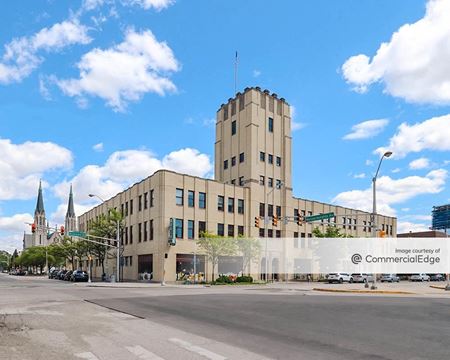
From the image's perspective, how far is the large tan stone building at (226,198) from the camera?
54.6m

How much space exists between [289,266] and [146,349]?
5880cm

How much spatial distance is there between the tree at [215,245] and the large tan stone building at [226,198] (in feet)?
11.5

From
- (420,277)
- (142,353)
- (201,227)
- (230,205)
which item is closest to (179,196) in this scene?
(201,227)


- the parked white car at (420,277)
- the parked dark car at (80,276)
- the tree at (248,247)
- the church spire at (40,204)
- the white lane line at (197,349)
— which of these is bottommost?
the parked white car at (420,277)

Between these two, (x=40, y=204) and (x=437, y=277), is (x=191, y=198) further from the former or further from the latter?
(x=40, y=204)

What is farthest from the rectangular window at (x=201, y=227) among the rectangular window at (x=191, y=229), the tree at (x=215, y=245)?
the tree at (x=215, y=245)

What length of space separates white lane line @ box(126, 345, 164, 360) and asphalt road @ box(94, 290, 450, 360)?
2126 millimetres

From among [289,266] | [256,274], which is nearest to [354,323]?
[256,274]

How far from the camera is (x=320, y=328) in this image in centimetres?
1314

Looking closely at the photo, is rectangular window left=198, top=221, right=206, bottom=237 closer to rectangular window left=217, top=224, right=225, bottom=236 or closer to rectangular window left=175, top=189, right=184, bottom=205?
rectangular window left=217, top=224, right=225, bottom=236

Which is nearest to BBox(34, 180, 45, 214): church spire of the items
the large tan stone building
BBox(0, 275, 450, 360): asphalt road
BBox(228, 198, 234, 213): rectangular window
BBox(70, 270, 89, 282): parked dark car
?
the large tan stone building

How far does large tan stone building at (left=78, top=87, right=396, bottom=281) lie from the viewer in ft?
179

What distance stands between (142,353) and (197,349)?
1170 mm

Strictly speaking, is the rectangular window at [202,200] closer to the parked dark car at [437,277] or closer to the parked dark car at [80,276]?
the parked dark car at [80,276]
